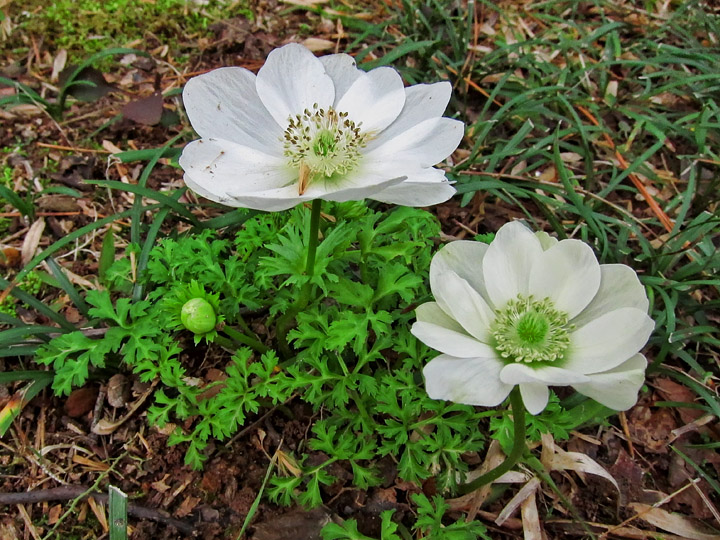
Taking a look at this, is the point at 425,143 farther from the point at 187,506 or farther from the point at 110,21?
the point at 110,21

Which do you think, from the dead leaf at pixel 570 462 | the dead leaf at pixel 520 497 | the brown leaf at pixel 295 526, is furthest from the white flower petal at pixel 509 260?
the brown leaf at pixel 295 526

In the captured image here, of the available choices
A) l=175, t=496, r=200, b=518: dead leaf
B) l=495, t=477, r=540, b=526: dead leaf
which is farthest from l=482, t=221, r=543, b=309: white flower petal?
l=175, t=496, r=200, b=518: dead leaf

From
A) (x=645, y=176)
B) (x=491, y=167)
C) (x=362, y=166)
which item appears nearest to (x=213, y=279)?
(x=362, y=166)

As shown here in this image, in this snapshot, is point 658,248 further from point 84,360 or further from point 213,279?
point 84,360

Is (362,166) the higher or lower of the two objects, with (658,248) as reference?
higher

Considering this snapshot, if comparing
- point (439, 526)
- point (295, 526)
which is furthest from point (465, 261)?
point (295, 526)

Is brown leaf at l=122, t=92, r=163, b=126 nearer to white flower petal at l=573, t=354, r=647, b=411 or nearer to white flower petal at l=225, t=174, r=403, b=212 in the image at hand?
white flower petal at l=225, t=174, r=403, b=212

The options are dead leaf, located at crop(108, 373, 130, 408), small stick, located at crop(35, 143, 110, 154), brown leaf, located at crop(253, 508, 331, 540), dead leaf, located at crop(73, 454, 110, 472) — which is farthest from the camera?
small stick, located at crop(35, 143, 110, 154)
